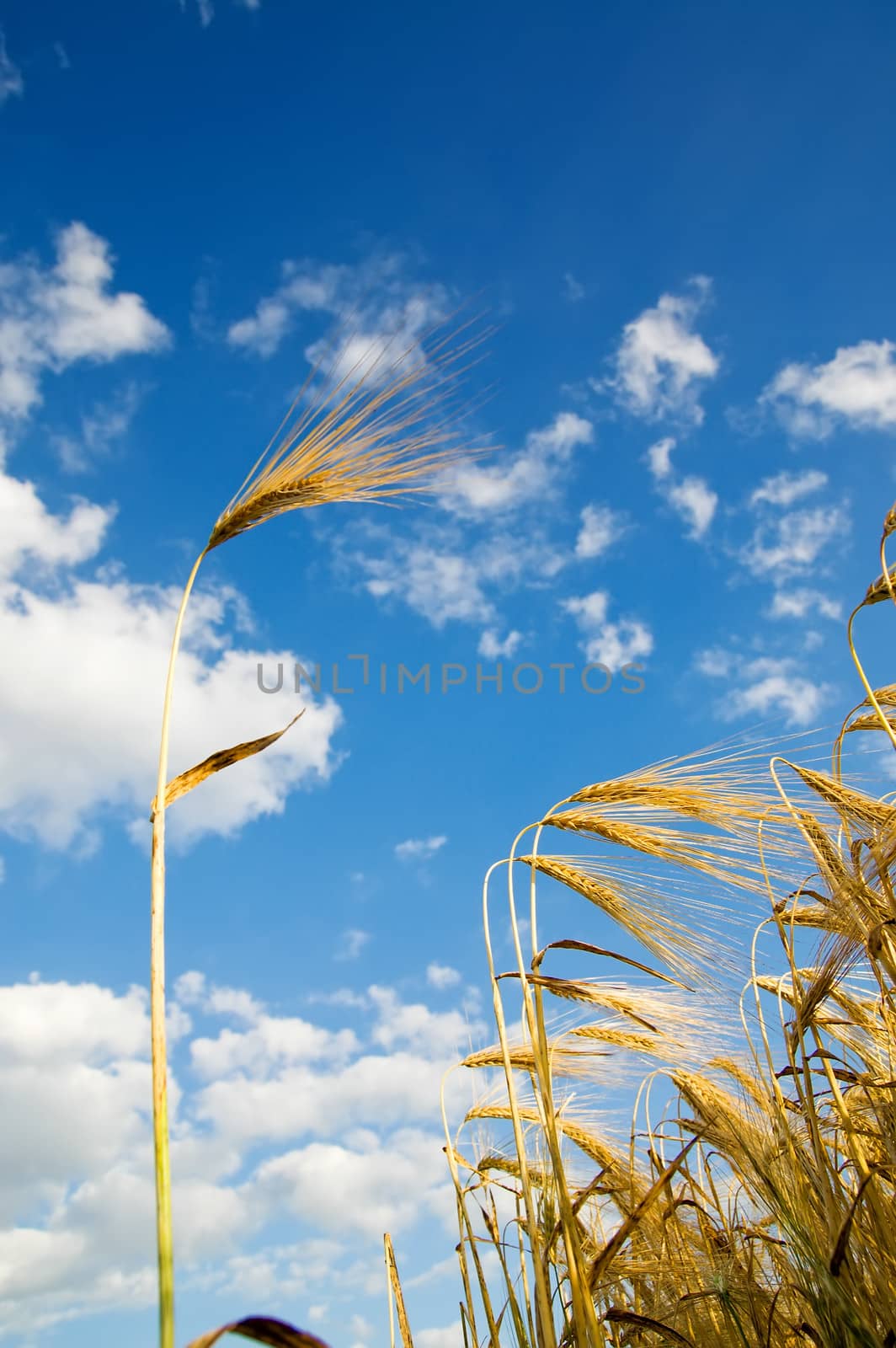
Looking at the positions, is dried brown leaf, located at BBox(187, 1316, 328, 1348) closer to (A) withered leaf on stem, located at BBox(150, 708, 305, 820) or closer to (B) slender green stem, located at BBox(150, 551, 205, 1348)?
(B) slender green stem, located at BBox(150, 551, 205, 1348)

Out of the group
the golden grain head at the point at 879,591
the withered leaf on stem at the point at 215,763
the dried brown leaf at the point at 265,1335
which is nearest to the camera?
the dried brown leaf at the point at 265,1335

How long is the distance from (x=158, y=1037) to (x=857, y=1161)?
2.02 m

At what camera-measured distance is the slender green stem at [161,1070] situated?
3.31 ft

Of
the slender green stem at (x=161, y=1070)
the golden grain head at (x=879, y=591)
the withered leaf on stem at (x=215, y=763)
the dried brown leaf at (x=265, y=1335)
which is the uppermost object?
the golden grain head at (x=879, y=591)

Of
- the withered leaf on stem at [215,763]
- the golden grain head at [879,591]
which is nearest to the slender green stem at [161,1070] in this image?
the withered leaf on stem at [215,763]

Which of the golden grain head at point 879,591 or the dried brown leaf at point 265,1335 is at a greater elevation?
the golden grain head at point 879,591

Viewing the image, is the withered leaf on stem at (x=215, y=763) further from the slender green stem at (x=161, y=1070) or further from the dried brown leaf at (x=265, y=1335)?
the dried brown leaf at (x=265, y=1335)

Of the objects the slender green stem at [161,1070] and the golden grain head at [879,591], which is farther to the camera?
the golden grain head at [879,591]

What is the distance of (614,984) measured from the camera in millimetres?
2613

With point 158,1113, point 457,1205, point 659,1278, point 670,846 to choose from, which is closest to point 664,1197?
point 659,1278

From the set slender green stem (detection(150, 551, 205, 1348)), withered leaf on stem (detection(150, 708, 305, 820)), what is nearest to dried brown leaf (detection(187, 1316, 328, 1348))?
slender green stem (detection(150, 551, 205, 1348))

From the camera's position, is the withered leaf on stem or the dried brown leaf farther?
the withered leaf on stem

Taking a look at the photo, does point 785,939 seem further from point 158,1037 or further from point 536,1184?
point 158,1037

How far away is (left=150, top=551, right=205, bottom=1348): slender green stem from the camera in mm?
1008
